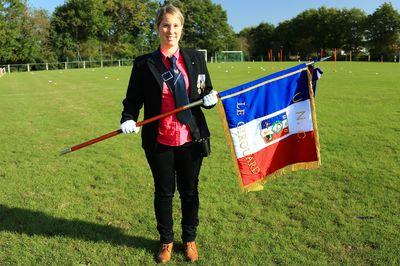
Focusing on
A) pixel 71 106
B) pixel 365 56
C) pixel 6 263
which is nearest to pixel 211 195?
pixel 6 263

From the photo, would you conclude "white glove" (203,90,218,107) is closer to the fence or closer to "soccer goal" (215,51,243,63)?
the fence

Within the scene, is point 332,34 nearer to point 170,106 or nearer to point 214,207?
point 214,207

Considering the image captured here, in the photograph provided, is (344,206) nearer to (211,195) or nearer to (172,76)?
(211,195)

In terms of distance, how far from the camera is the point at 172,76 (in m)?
3.69

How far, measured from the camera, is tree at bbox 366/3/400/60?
7338 cm

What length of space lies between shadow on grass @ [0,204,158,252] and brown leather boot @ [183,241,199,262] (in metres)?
0.38

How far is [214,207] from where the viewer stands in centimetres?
547

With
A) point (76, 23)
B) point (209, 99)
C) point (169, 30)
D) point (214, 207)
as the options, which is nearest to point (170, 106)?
point (209, 99)

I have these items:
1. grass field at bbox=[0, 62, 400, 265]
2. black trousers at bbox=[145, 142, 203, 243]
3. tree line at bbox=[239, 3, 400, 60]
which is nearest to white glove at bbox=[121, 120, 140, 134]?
black trousers at bbox=[145, 142, 203, 243]

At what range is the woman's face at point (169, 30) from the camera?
3615 millimetres

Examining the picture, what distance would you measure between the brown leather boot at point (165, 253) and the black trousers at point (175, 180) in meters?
0.05

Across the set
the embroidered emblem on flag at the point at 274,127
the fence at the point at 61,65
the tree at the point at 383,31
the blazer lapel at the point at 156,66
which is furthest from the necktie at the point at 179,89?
the tree at the point at 383,31

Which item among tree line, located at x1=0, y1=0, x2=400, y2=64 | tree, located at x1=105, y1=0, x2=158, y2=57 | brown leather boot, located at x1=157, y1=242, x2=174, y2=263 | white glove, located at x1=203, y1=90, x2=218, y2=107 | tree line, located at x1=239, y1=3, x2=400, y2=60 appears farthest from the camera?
tree, located at x1=105, y1=0, x2=158, y2=57

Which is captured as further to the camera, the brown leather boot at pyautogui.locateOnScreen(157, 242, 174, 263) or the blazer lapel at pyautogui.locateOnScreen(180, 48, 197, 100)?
the brown leather boot at pyautogui.locateOnScreen(157, 242, 174, 263)
